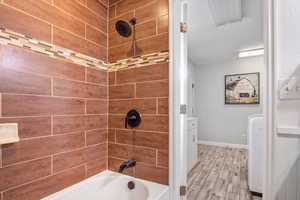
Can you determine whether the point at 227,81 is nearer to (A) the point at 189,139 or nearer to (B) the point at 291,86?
(A) the point at 189,139

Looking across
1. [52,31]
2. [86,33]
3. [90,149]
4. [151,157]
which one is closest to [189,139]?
[151,157]

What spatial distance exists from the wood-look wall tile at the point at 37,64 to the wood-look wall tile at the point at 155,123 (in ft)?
2.30

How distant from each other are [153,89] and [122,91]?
A: 1.17 ft

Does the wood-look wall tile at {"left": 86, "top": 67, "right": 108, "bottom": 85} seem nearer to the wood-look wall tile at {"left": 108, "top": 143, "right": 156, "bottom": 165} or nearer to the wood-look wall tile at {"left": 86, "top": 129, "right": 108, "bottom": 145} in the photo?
the wood-look wall tile at {"left": 86, "top": 129, "right": 108, "bottom": 145}

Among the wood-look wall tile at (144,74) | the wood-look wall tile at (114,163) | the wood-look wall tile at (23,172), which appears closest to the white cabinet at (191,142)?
the wood-look wall tile at (114,163)

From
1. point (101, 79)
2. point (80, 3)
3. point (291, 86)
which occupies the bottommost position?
point (291, 86)

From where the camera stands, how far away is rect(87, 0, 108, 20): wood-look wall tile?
4.66ft

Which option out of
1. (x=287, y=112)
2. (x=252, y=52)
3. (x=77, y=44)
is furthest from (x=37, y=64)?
(x=252, y=52)

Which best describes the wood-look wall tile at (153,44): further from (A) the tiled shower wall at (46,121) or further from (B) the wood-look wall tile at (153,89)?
(A) the tiled shower wall at (46,121)

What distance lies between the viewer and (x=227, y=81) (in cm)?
412

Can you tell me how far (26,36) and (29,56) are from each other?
5.2 inches

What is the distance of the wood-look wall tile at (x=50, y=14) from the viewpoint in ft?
3.23

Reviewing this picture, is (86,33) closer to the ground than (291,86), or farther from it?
farther from it

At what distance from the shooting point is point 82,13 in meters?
1.35
